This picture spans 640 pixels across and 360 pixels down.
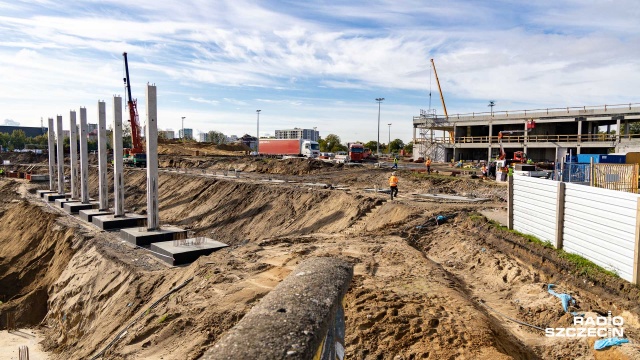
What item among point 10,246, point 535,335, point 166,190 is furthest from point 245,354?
point 166,190

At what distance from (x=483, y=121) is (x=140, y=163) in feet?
136

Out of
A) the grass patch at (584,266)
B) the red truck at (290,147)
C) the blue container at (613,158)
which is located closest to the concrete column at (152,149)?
the grass patch at (584,266)

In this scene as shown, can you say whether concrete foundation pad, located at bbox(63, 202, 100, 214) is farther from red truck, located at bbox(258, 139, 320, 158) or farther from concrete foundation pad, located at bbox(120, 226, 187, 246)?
red truck, located at bbox(258, 139, 320, 158)

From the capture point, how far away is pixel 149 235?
56.4ft

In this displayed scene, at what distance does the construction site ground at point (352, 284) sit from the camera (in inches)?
265

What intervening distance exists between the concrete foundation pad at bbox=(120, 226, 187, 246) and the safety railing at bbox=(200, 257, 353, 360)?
582 inches

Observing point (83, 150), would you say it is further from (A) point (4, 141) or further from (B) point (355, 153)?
(A) point (4, 141)

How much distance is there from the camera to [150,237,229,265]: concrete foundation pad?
14375 millimetres

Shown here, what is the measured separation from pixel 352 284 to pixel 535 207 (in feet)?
21.2

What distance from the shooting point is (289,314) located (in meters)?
3.02

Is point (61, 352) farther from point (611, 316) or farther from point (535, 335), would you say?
point (611, 316)

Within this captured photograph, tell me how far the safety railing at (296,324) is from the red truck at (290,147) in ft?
157

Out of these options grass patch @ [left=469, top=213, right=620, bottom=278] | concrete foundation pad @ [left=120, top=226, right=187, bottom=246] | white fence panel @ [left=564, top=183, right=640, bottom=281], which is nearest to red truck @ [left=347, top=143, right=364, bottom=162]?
concrete foundation pad @ [left=120, top=226, right=187, bottom=246]

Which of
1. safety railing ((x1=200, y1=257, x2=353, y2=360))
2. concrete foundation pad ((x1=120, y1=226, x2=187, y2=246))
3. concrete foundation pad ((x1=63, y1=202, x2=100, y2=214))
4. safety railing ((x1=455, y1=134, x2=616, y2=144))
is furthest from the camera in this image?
safety railing ((x1=455, y1=134, x2=616, y2=144))
